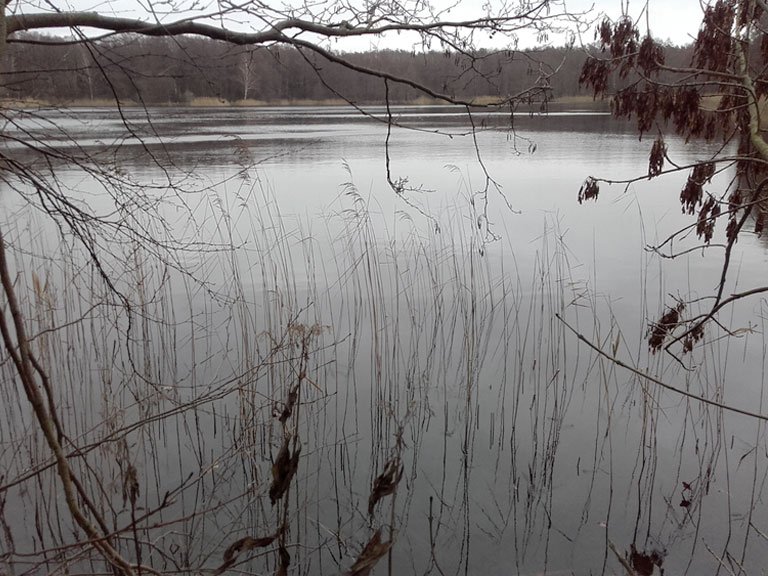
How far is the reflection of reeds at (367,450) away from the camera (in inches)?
97.3

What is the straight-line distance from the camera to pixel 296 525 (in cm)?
264

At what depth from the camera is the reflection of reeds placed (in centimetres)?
247

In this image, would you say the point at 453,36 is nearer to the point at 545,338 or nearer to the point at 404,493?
the point at 404,493

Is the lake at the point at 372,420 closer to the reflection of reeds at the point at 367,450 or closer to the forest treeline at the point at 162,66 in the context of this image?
the reflection of reeds at the point at 367,450

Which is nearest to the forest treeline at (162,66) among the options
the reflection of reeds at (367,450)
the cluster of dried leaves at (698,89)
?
the cluster of dried leaves at (698,89)

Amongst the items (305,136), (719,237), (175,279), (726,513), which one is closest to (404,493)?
(726,513)

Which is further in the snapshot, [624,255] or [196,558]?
[624,255]

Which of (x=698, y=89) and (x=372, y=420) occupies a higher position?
(x=698, y=89)

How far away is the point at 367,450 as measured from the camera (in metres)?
3.17

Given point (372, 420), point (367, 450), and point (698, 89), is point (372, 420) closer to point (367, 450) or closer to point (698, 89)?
point (367, 450)

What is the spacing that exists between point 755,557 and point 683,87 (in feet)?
6.32

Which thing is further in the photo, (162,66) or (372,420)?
(372,420)

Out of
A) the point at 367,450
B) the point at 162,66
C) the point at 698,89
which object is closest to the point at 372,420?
the point at 367,450

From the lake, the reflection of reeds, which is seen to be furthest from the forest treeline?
the reflection of reeds
